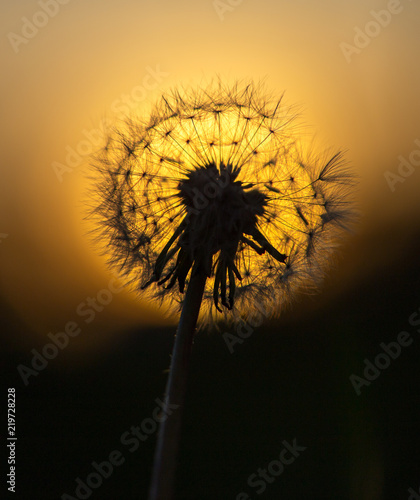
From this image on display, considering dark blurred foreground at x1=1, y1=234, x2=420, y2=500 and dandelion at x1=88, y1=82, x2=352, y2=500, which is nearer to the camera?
dandelion at x1=88, y1=82, x2=352, y2=500

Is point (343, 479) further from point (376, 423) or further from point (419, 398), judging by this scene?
point (419, 398)

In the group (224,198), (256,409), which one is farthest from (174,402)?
(256,409)

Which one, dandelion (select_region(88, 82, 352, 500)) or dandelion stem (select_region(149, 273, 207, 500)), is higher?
dandelion (select_region(88, 82, 352, 500))

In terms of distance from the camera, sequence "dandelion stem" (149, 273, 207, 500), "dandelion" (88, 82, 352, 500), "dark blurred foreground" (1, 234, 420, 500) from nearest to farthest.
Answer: "dandelion stem" (149, 273, 207, 500) < "dandelion" (88, 82, 352, 500) < "dark blurred foreground" (1, 234, 420, 500)

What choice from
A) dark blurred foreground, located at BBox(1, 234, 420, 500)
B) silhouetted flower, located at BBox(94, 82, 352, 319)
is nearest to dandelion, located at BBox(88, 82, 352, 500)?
silhouetted flower, located at BBox(94, 82, 352, 319)

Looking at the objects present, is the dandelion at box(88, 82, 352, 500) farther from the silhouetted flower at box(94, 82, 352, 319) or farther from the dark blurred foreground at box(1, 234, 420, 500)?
the dark blurred foreground at box(1, 234, 420, 500)

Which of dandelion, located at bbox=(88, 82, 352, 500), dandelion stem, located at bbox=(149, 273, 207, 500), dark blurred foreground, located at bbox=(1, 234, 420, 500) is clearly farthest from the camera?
dark blurred foreground, located at bbox=(1, 234, 420, 500)

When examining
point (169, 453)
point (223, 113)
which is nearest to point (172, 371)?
point (169, 453)
